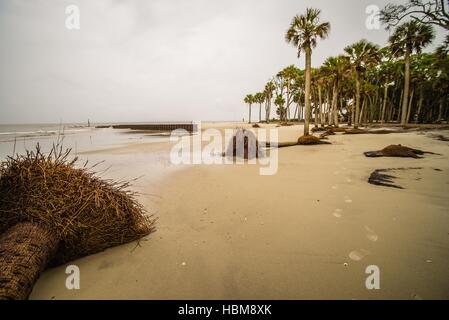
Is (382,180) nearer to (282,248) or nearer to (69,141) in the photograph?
(282,248)

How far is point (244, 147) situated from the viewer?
9.70 metres

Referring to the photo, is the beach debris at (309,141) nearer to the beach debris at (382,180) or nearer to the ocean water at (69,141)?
the beach debris at (382,180)

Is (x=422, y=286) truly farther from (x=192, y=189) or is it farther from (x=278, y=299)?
(x=192, y=189)

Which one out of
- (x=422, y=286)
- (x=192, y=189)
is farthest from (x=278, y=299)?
(x=192, y=189)

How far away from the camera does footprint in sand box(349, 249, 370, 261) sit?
242 cm

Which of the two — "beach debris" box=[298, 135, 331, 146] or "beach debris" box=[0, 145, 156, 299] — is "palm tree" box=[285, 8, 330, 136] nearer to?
"beach debris" box=[298, 135, 331, 146]

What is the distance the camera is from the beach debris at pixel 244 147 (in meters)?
9.56

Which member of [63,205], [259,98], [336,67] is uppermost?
[259,98]

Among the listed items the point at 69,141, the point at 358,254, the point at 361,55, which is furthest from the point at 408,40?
the point at 69,141

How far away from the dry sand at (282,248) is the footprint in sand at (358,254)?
0.04ft

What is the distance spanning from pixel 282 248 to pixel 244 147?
7.23 metres

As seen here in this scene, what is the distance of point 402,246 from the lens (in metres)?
2.58

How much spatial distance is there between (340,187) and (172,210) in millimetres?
4125

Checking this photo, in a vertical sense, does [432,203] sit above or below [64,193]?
below
